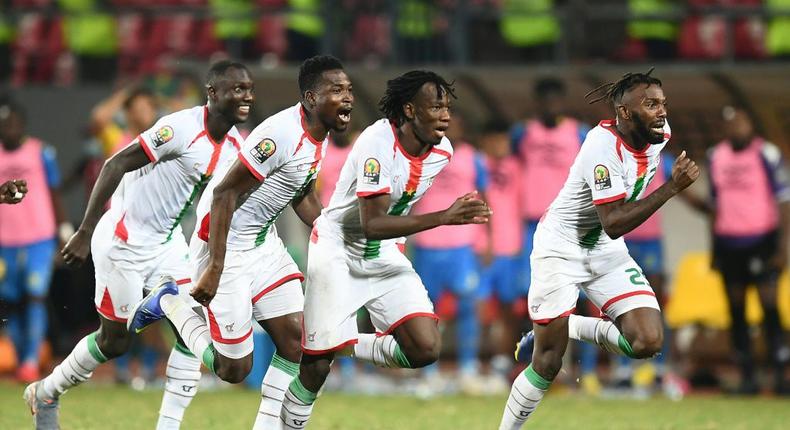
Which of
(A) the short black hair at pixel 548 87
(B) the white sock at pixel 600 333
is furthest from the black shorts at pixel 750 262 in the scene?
(B) the white sock at pixel 600 333

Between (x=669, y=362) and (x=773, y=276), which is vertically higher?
(x=773, y=276)

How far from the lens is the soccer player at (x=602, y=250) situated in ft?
28.3

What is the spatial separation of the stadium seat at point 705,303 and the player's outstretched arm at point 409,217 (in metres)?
7.20

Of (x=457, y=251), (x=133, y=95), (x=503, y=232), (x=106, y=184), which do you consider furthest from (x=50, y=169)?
(x=106, y=184)

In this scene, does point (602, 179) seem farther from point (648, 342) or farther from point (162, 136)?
point (162, 136)

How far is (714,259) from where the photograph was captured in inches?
550

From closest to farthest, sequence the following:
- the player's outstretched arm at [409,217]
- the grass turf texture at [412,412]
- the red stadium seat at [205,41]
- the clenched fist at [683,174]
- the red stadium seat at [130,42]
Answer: the player's outstretched arm at [409,217]
the clenched fist at [683,174]
the grass turf texture at [412,412]
the red stadium seat at [205,41]
the red stadium seat at [130,42]

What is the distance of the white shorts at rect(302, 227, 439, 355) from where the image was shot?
8.53 m

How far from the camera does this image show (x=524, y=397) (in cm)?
882

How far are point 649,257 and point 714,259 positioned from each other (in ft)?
2.28

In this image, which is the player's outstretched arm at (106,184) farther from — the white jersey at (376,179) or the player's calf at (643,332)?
the player's calf at (643,332)

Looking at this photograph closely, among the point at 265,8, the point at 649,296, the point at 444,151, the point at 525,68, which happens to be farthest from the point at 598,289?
the point at 265,8

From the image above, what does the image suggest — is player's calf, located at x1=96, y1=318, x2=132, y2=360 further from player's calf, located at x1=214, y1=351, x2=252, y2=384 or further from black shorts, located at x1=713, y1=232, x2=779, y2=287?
black shorts, located at x1=713, y1=232, x2=779, y2=287

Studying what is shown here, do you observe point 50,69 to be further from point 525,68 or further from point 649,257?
point 649,257
